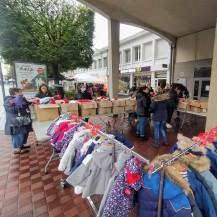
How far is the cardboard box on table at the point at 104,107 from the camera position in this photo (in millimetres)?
4402

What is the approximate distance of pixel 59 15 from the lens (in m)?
9.77

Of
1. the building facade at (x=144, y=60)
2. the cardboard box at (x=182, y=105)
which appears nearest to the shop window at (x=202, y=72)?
the building facade at (x=144, y=60)

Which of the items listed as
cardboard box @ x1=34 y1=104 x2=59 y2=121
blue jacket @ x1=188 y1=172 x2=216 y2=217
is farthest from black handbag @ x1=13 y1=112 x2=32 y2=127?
blue jacket @ x1=188 y1=172 x2=216 y2=217

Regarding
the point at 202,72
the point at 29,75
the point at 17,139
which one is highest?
the point at 202,72

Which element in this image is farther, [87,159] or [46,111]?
[46,111]

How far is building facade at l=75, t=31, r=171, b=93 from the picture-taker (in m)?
14.0

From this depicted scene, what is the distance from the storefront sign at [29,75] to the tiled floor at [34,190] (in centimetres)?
265

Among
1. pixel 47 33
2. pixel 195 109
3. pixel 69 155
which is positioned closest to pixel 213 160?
pixel 69 155

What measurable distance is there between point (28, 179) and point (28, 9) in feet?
29.8

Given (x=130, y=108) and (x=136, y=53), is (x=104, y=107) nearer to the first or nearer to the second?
(x=130, y=108)

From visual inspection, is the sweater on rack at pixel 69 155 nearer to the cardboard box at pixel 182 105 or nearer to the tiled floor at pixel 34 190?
the tiled floor at pixel 34 190

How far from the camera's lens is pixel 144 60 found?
1596cm

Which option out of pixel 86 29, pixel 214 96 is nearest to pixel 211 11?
pixel 214 96

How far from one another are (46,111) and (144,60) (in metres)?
13.9
